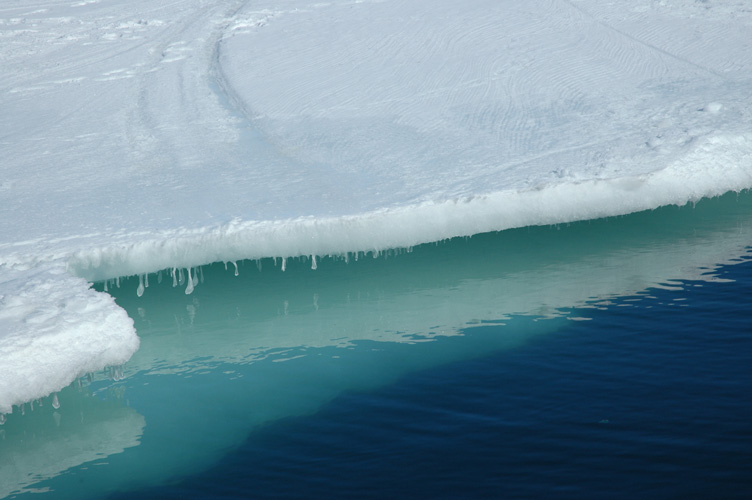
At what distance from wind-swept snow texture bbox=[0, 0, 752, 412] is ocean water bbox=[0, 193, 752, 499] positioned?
368mm

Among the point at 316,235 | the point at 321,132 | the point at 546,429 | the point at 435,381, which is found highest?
the point at 321,132

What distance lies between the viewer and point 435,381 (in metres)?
4.36

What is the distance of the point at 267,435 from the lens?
4062 mm

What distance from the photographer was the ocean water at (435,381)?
353 centimetres

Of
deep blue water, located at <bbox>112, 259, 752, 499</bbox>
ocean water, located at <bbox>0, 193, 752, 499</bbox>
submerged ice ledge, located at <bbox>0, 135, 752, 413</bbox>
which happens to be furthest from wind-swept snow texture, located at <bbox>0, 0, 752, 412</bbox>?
deep blue water, located at <bbox>112, 259, 752, 499</bbox>

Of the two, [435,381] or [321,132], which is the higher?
[321,132]

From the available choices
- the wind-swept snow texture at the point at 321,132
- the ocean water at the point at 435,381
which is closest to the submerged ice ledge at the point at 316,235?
the wind-swept snow texture at the point at 321,132

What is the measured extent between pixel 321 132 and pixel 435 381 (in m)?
3.62

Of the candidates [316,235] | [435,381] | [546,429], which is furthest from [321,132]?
[546,429]

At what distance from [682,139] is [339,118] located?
10.1ft

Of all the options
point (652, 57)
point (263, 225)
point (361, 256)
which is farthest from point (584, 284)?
point (652, 57)

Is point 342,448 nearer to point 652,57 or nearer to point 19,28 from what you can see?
point 652,57

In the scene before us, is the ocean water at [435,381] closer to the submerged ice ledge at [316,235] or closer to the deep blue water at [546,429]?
the deep blue water at [546,429]

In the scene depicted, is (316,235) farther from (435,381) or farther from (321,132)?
A: (321,132)
